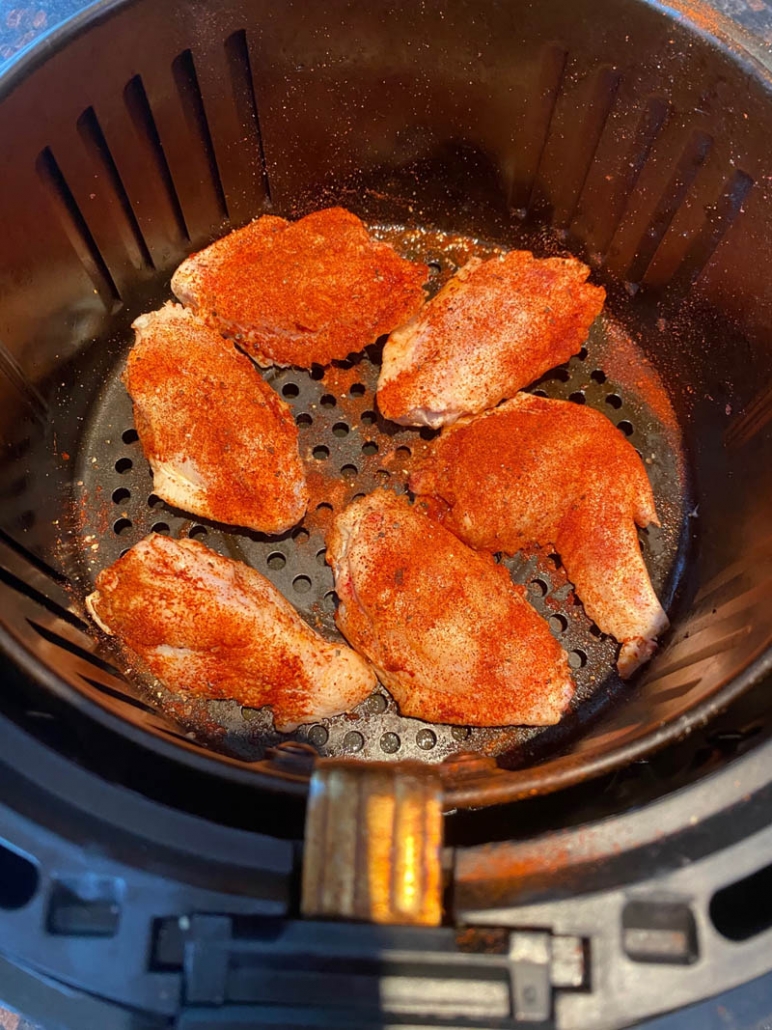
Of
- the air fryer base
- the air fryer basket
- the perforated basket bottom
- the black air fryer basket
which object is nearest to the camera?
the air fryer base

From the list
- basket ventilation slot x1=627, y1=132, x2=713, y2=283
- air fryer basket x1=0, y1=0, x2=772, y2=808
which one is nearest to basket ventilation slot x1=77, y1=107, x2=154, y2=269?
air fryer basket x1=0, y1=0, x2=772, y2=808

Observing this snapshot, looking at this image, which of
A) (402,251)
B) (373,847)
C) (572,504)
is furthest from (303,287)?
(373,847)

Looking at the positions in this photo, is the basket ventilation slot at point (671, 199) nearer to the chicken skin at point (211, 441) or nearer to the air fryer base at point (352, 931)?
the chicken skin at point (211, 441)

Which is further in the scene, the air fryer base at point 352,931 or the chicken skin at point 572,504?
the chicken skin at point 572,504

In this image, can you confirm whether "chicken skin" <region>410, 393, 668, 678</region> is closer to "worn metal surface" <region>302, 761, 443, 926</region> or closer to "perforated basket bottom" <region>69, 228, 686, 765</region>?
"perforated basket bottom" <region>69, 228, 686, 765</region>

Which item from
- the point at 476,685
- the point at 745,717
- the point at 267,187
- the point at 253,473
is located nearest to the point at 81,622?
the point at 253,473

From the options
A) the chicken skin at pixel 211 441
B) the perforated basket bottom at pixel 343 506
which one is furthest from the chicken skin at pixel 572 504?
the chicken skin at pixel 211 441
